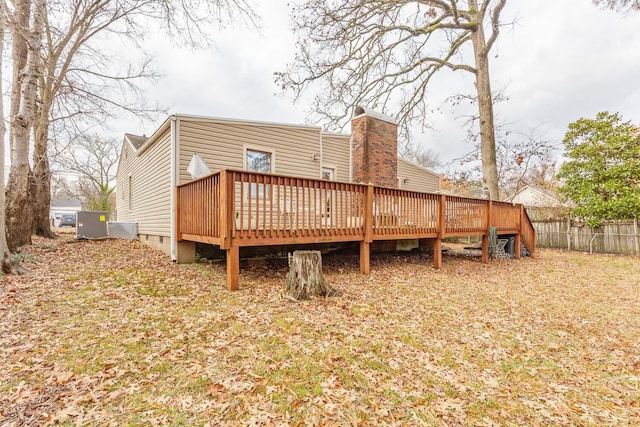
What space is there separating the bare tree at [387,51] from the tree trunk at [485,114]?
34 mm

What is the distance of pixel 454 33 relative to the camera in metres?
12.2

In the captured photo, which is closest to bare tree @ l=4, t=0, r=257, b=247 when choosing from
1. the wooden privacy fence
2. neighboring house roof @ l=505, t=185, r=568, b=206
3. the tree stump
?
the tree stump

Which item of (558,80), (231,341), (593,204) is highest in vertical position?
(558,80)

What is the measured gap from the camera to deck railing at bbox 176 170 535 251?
4.63 m

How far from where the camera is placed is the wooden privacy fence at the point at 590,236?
10.5 m

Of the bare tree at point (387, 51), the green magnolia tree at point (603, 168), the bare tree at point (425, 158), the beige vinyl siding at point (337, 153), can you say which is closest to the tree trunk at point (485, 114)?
the bare tree at point (387, 51)

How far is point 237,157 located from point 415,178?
9.89m

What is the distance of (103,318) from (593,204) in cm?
1529

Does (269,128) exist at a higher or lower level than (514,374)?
higher

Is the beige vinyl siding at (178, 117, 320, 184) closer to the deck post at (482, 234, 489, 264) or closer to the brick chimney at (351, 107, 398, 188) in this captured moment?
the brick chimney at (351, 107, 398, 188)

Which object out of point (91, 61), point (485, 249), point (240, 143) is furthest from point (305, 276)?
point (91, 61)

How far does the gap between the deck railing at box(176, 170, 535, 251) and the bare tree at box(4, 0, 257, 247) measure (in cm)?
515

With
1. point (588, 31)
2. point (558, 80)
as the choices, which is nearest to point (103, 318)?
point (588, 31)

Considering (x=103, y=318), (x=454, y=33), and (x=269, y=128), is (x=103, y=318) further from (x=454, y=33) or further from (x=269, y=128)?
(x=454, y=33)
